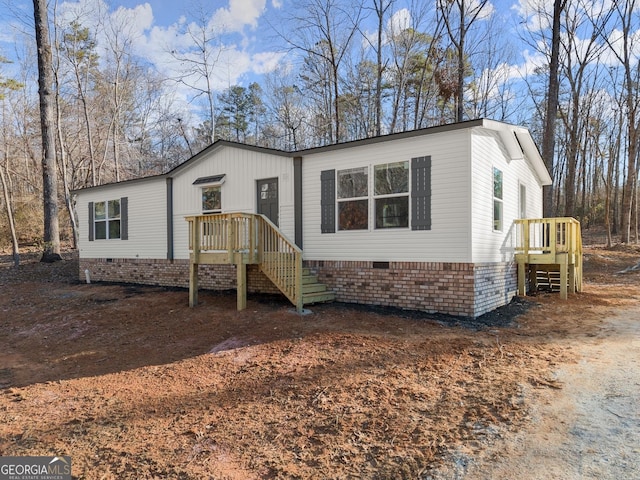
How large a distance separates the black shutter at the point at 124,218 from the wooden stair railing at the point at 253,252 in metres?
4.74

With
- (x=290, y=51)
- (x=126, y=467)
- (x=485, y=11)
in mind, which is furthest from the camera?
(x=290, y=51)

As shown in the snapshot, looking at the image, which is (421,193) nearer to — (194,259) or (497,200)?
(497,200)

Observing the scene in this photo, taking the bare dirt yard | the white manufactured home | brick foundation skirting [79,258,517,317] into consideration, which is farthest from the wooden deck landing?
the bare dirt yard

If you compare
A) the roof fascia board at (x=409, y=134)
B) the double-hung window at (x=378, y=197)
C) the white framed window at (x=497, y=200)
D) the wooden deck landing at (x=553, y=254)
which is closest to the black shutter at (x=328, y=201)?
the double-hung window at (x=378, y=197)

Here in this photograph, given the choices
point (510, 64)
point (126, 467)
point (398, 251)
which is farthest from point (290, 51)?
point (126, 467)

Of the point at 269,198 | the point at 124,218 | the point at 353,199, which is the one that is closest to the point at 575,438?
the point at 353,199

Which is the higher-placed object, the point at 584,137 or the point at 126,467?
the point at 584,137

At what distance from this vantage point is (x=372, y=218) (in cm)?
749

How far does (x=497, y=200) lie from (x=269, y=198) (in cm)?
486

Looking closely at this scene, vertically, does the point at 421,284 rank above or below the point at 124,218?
below

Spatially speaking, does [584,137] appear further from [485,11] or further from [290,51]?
[290,51]

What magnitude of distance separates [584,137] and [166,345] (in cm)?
2827

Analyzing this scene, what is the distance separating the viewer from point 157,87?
23.2m

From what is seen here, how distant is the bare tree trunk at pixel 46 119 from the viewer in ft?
46.8
